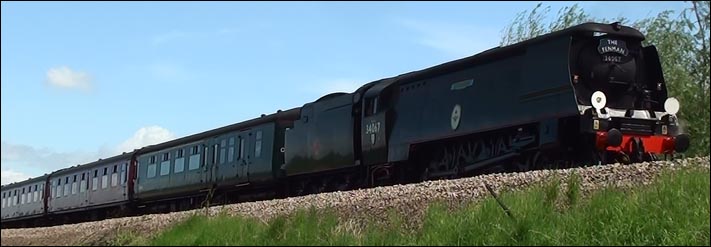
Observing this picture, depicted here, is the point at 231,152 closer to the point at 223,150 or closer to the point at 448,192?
the point at 223,150

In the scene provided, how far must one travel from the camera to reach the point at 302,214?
7770mm

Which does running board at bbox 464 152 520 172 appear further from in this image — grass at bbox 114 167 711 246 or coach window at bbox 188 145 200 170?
coach window at bbox 188 145 200 170

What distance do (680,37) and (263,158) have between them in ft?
40.0

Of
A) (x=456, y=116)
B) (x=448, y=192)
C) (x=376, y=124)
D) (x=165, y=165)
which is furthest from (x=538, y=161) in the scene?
(x=165, y=165)

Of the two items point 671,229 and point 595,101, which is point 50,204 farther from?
point 671,229

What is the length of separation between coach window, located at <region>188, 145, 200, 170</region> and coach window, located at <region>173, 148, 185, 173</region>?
1.36 ft

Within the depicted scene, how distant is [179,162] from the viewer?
2470 cm

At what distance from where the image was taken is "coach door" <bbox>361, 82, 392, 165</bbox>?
16625 millimetres

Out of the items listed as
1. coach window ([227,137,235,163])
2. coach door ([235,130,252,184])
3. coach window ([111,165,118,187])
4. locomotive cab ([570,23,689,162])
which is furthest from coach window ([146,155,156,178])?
locomotive cab ([570,23,689,162])

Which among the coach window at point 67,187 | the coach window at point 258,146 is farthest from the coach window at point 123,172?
the coach window at point 258,146

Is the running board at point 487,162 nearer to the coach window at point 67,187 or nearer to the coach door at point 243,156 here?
the coach door at point 243,156

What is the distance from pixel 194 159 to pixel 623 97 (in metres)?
14.4

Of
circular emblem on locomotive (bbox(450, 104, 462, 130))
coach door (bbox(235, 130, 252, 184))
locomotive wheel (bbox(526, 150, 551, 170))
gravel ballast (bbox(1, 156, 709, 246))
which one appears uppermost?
coach door (bbox(235, 130, 252, 184))

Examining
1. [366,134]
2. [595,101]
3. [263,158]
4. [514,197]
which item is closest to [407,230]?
[514,197]
